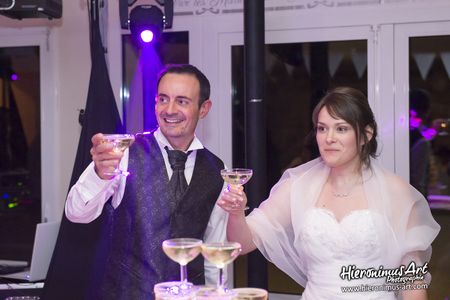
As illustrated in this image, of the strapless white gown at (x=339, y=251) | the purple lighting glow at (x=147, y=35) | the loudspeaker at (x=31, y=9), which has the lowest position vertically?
the strapless white gown at (x=339, y=251)

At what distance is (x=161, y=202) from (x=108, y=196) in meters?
0.22

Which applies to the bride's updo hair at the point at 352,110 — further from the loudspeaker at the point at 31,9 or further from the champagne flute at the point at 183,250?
the loudspeaker at the point at 31,9

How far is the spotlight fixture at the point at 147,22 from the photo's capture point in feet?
13.5

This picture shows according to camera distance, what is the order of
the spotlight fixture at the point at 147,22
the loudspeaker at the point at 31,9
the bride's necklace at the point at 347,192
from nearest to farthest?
1. the bride's necklace at the point at 347,192
2. the spotlight fixture at the point at 147,22
3. the loudspeaker at the point at 31,9

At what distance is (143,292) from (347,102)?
3.96ft

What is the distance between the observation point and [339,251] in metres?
2.76

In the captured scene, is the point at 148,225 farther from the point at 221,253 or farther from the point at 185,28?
the point at 185,28

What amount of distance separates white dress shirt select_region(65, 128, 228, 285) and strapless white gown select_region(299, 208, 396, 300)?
0.43 m

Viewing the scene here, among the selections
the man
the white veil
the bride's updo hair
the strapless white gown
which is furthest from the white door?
the man

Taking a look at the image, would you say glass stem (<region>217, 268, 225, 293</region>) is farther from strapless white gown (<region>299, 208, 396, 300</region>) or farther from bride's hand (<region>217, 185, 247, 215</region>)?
strapless white gown (<region>299, 208, 396, 300</region>)

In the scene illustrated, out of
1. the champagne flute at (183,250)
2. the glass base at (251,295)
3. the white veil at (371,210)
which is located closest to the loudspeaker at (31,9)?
the white veil at (371,210)

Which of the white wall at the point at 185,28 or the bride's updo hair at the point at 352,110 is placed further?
the white wall at the point at 185,28

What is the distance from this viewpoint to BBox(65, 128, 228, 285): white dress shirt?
7.73 ft

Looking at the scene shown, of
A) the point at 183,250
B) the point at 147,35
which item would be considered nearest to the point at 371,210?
the point at 183,250
